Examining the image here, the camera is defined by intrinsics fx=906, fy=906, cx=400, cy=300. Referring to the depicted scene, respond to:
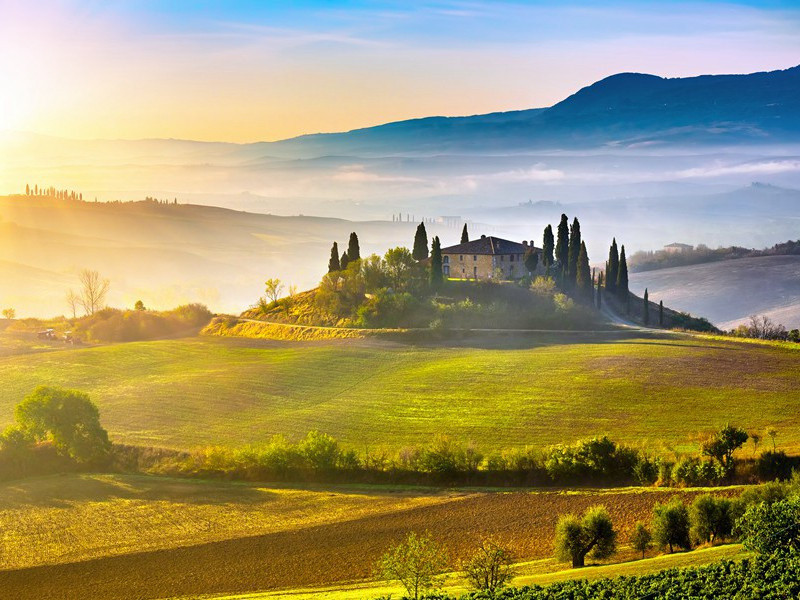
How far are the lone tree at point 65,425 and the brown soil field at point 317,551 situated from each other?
19762mm

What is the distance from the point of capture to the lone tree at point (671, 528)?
135 ft

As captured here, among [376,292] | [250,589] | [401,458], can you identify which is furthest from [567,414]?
[376,292]

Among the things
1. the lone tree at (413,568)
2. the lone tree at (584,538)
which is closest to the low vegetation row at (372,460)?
the lone tree at (584,538)

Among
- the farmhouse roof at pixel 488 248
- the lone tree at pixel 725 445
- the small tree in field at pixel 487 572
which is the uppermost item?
the farmhouse roof at pixel 488 248

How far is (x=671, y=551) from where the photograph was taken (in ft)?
134

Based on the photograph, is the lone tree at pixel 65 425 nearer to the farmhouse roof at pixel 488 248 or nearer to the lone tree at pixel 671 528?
the lone tree at pixel 671 528

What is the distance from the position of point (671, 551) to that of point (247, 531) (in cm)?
2089

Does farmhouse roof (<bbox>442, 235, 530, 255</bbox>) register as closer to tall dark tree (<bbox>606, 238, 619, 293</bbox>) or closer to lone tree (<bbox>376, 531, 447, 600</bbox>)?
tall dark tree (<bbox>606, 238, 619, 293</bbox>)

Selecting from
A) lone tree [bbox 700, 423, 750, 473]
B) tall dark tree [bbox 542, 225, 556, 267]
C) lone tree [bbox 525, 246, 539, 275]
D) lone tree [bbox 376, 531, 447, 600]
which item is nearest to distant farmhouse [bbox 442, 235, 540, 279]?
lone tree [bbox 525, 246, 539, 275]

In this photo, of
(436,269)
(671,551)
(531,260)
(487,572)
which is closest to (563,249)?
(531,260)

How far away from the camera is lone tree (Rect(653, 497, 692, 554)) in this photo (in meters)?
41.0

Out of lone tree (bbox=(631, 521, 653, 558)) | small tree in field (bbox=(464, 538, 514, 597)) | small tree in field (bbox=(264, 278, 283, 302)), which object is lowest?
lone tree (bbox=(631, 521, 653, 558))

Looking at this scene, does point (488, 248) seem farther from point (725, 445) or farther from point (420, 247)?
point (725, 445)

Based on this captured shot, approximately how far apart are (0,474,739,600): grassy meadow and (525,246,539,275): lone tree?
228 feet
